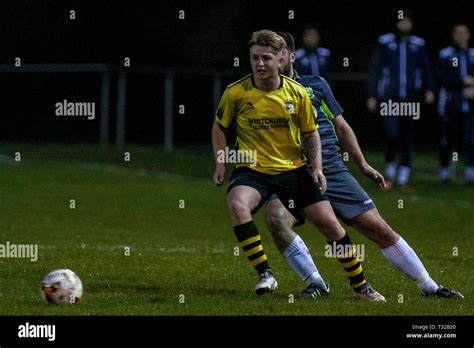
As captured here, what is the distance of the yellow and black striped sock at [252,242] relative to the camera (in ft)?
34.1

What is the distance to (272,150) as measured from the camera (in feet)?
34.4

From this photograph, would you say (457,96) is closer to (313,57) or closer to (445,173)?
(445,173)

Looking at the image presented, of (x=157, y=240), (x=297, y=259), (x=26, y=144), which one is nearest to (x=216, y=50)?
(x=26, y=144)

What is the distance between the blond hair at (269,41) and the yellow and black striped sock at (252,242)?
1.37 m

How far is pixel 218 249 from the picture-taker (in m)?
14.7

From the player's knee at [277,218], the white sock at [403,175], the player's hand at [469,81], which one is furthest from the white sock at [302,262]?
the player's hand at [469,81]

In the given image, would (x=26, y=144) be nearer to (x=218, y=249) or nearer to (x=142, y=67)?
(x=142, y=67)

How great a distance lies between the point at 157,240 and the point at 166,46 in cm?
1350

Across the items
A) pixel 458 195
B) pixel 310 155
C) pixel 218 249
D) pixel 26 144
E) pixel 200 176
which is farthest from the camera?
pixel 26 144

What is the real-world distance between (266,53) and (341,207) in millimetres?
1366

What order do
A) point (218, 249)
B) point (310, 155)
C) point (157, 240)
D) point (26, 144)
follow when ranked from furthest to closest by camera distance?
point (26, 144), point (157, 240), point (218, 249), point (310, 155)

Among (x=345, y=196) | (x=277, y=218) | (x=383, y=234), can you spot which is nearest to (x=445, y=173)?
(x=277, y=218)

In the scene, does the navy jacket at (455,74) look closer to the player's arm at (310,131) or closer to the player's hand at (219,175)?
the player's arm at (310,131)

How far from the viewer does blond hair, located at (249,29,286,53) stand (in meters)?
10.2
